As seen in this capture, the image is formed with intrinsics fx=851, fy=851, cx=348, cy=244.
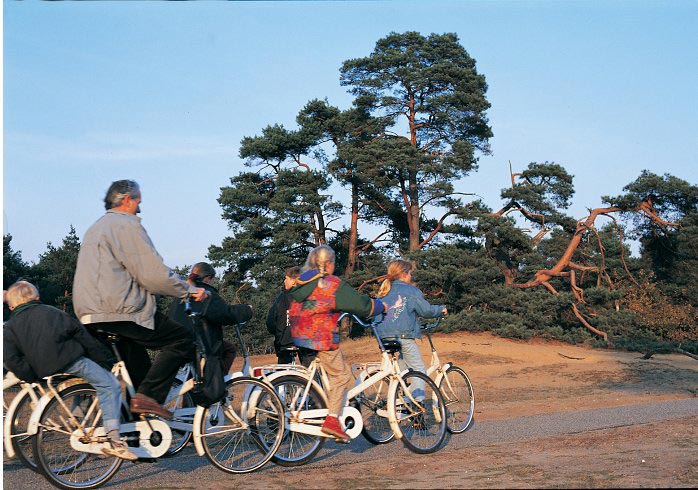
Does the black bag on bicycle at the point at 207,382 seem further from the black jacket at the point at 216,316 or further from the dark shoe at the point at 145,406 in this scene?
the dark shoe at the point at 145,406

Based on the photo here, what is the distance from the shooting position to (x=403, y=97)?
3366cm

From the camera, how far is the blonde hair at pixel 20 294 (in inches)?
259

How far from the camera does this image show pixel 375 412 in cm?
870

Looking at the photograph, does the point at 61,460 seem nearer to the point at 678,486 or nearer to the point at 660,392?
the point at 678,486

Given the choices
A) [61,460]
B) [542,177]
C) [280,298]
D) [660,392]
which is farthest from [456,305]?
[61,460]

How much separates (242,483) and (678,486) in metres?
3.29

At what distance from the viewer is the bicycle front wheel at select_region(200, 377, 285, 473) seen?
7203mm

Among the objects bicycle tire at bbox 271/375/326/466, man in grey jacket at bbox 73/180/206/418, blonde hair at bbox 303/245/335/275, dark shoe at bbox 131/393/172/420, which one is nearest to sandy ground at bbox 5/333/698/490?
bicycle tire at bbox 271/375/326/466

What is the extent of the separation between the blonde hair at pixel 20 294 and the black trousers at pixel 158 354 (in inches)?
30.5

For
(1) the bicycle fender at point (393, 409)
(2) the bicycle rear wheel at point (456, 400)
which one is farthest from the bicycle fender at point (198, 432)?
(2) the bicycle rear wheel at point (456, 400)

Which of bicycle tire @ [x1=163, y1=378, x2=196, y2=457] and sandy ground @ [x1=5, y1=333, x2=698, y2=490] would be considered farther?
bicycle tire @ [x1=163, y1=378, x2=196, y2=457]

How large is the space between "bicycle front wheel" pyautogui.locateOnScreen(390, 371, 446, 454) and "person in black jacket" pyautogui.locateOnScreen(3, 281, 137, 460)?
9.95ft

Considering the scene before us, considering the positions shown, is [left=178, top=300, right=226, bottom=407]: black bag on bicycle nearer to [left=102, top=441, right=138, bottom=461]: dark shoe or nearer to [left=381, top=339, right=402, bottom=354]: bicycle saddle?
[left=102, top=441, right=138, bottom=461]: dark shoe

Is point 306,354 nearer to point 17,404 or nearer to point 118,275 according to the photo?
point 118,275
